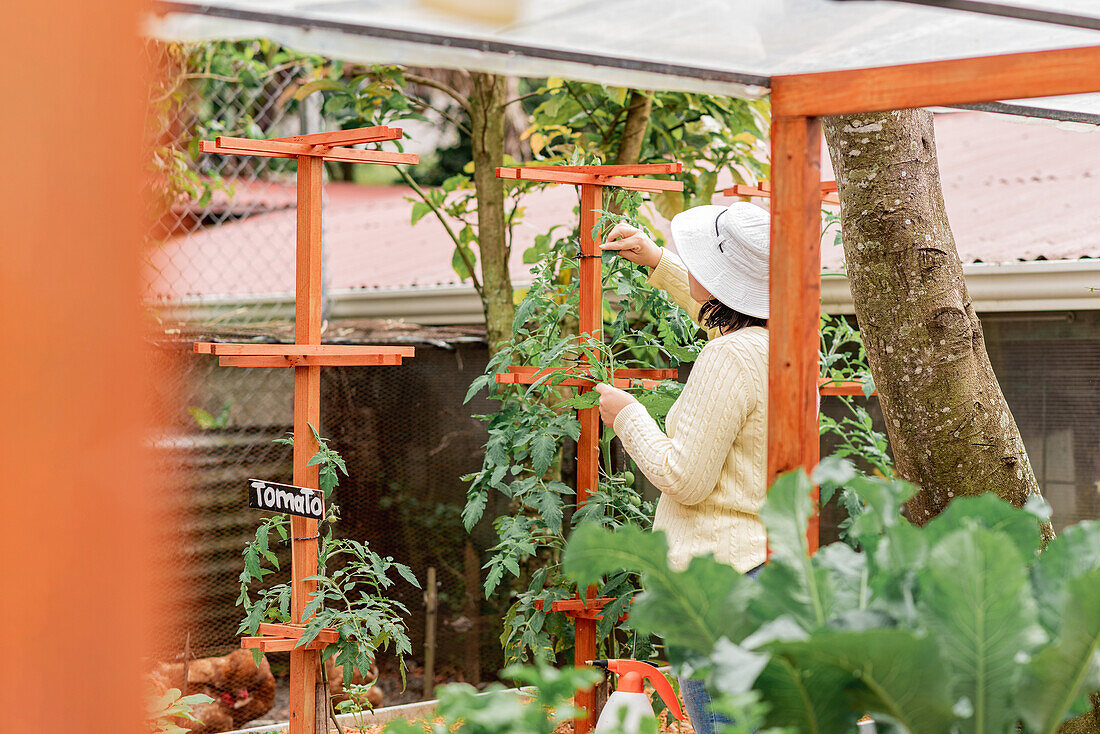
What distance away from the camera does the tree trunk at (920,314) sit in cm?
231

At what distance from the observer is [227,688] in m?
3.78

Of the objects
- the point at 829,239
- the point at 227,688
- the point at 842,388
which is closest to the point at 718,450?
the point at 842,388

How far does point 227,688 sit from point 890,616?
3.28 m

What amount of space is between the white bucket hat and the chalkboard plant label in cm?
108

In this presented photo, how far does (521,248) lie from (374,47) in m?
3.82

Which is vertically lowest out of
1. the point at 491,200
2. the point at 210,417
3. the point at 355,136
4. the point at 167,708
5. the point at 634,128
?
the point at 167,708

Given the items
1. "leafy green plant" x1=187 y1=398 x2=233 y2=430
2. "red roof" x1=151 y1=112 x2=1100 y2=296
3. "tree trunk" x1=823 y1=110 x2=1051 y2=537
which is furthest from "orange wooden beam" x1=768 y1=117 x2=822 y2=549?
"leafy green plant" x1=187 y1=398 x2=233 y2=430

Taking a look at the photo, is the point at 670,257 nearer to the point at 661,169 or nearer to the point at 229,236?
the point at 661,169

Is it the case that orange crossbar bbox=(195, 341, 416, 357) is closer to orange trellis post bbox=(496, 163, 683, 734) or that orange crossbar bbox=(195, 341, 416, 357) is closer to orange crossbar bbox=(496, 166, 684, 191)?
orange trellis post bbox=(496, 163, 683, 734)

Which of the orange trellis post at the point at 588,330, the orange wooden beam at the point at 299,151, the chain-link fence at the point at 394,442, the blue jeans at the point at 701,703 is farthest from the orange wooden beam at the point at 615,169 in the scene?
the chain-link fence at the point at 394,442

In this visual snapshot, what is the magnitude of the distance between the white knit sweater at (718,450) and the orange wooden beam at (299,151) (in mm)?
987

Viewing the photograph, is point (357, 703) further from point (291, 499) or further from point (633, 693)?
point (633, 693)

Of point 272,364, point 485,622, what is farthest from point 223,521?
point 272,364

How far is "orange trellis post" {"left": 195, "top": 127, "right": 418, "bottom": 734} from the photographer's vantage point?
2.46m
